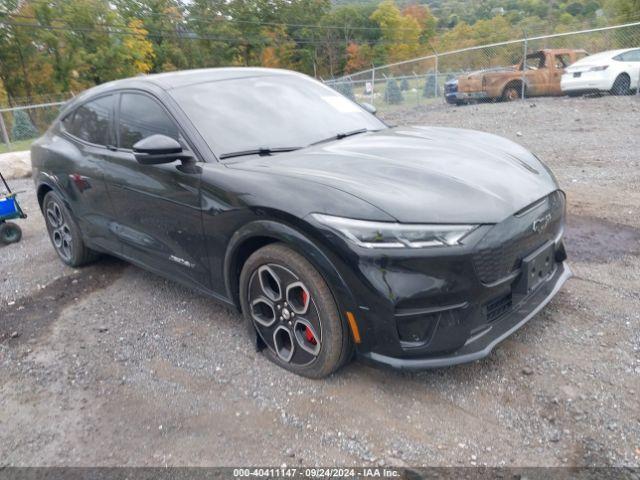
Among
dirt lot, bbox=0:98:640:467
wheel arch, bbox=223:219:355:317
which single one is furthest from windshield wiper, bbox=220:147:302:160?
dirt lot, bbox=0:98:640:467

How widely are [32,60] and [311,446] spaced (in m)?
40.0

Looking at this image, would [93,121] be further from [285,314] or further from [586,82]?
[586,82]

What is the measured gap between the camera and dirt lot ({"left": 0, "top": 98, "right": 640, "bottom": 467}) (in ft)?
7.81

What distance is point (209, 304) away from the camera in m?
3.98

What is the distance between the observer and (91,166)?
4.12m

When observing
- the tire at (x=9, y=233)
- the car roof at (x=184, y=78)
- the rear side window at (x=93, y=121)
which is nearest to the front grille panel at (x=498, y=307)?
the car roof at (x=184, y=78)

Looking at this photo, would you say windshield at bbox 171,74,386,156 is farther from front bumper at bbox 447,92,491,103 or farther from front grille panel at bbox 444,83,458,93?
front grille panel at bbox 444,83,458,93

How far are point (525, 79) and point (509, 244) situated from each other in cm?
1414

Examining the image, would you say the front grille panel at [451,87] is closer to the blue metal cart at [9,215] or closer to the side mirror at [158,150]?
the blue metal cart at [9,215]

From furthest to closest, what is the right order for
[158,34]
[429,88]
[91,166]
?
1. [158,34]
2. [429,88]
3. [91,166]

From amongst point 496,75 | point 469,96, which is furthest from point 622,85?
point 469,96

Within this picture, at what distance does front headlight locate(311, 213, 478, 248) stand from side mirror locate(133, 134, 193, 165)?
4.15 feet

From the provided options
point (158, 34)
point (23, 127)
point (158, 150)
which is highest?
point (158, 34)

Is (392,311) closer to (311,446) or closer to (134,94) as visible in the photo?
(311,446)
